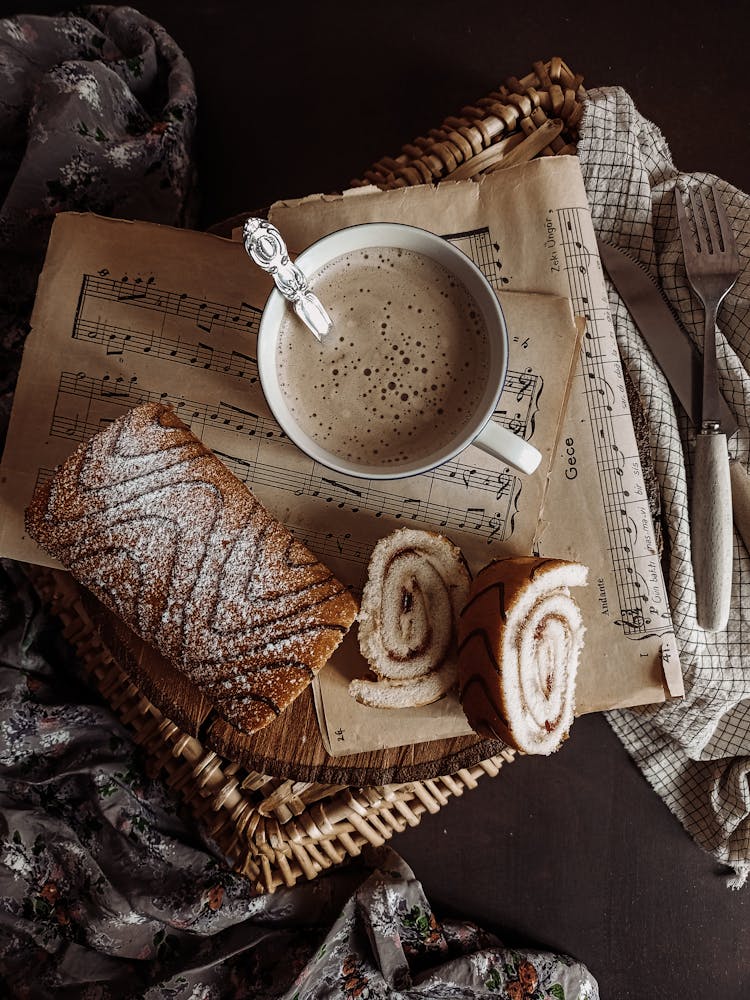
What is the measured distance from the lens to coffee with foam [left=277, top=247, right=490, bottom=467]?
1.04 metres

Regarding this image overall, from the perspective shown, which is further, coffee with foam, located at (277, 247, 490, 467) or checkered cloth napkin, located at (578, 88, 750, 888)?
checkered cloth napkin, located at (578, 88, 750, 888)

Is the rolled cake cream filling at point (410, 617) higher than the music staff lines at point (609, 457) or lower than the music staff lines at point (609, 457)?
lower

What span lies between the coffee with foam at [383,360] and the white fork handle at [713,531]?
1.52 feet

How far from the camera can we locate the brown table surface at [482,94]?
1.49 meters

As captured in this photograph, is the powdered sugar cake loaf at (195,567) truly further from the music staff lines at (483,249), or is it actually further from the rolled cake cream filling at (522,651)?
the music staff lines at (483,249)

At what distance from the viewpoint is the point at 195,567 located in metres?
1.03

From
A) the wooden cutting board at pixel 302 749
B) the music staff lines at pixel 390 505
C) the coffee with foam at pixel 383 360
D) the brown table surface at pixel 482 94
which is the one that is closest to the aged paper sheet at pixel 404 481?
the music staff lines at pixel 390 505

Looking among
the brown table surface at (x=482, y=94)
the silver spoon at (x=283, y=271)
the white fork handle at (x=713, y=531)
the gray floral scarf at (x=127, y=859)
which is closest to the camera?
the silver spoon at (x=283, y=271)

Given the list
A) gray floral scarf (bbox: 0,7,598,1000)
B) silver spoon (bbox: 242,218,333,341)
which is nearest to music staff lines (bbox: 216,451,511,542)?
silver spoon (bbox: 242,218,333,341)

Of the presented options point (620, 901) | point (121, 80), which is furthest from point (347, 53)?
point (620, 901)

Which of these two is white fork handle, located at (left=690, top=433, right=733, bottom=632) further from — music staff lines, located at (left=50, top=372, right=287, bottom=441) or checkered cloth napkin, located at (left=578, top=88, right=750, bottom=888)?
music staff lines, located at (left=50, top=372, right=287, bottom=441)

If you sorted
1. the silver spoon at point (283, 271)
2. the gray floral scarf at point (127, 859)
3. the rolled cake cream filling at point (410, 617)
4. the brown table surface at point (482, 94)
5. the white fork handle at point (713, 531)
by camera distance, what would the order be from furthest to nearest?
1. the brown table surface at point (482, 94)
2. the gray floral scarf at point (127, 859)
3. the white fork handle at point (713, 531)
4. the rolled cake cream filling at point (410, 617)
5. the silver spoon at point (283, 271)

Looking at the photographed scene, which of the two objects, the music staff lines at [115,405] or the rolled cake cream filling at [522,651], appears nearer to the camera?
the rolled cake cream filling at [522,651]

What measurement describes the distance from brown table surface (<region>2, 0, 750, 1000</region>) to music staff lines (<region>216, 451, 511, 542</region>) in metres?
0.59
